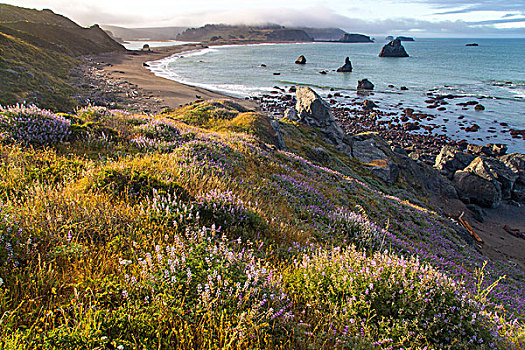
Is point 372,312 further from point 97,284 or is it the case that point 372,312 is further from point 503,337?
point 97,284

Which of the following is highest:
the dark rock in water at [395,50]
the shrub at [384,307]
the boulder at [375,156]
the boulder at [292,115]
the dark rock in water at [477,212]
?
the dark rock in water at [395,50]

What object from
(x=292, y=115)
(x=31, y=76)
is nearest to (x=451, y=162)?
(x=292, y=115)

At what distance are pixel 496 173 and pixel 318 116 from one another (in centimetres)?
2083

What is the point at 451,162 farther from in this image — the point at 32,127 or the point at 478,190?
the point at 32,127

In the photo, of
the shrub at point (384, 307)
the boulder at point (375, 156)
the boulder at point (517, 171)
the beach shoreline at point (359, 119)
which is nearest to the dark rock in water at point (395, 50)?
the beach shoreline at point (359, 119)

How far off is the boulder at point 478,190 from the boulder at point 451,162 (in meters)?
2.41

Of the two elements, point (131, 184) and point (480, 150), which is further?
point (480, 150)

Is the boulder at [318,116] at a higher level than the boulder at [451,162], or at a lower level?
higher

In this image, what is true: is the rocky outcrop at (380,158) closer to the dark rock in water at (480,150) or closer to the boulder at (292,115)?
the boulder at (292,115)

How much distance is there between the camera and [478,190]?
29.6 meters

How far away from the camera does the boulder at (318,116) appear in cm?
3431

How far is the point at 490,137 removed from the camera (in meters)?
46.5

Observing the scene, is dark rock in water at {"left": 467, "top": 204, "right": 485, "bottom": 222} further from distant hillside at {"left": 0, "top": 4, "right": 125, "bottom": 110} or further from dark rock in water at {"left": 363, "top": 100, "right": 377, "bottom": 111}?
distant hillside at {"left": 0, "top": 4, "right": 125, "bottom": 110}

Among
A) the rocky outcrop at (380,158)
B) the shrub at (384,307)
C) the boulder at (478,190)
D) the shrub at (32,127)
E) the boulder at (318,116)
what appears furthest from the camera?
the boulder at (318,116)
